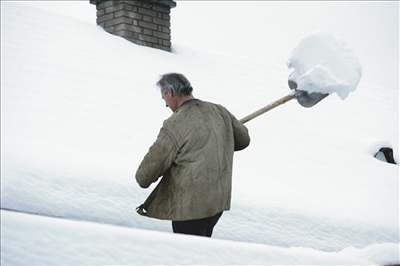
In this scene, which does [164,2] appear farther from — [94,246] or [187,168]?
[94,246]

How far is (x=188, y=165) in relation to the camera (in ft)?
10.5

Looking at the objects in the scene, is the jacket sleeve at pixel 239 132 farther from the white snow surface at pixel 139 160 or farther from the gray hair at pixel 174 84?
the white snow surface at pixel 139 160

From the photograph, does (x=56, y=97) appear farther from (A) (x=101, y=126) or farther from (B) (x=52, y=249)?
(B) (x=52, y=249)

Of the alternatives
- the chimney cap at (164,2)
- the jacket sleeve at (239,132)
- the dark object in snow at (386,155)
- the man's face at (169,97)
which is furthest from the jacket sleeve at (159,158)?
the chimney cap at (164,2)

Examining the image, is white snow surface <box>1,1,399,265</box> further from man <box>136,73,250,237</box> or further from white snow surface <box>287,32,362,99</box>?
white snow surface <box>287,32,362,99</box>

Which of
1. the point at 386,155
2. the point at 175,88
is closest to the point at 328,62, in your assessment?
the point at 175,88

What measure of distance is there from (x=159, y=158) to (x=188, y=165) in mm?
143

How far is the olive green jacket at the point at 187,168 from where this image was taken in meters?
3.20

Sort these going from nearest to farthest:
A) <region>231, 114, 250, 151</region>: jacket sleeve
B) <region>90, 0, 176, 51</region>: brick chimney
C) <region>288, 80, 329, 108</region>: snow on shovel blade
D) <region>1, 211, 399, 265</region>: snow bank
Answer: <region>1, 211, 399, 265</region>: snow bank, <region>231, 114, 250, 151</region>: jacket sleeve, <region>288, 80, 329, 108</region>: snow on shovel blade, <region>90, 0, 176, 51</region>: brick chimney

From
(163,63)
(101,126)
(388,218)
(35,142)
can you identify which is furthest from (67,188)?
(163,63)

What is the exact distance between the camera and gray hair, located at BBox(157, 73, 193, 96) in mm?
3318

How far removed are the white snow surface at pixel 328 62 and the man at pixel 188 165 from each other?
4.66 feet

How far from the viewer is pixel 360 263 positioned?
3.07m

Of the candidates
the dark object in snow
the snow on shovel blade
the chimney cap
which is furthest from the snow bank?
the chimney cap
